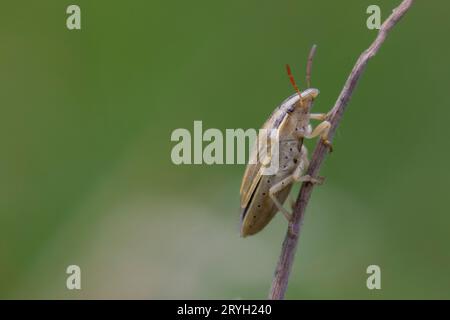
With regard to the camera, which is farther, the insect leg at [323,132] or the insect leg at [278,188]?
the insect leg at [278,188]

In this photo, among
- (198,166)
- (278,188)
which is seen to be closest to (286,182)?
(278,188)

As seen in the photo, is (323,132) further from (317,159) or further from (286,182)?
(286,182)

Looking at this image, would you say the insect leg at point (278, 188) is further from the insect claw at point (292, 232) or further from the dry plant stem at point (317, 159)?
the insect claw at point (292, 232)

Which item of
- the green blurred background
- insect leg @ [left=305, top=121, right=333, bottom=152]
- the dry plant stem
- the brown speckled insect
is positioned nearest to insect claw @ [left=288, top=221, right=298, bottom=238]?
the dry plant stem

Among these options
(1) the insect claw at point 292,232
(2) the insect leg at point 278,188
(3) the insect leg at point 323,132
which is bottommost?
(1) the insect claw at point 292,232

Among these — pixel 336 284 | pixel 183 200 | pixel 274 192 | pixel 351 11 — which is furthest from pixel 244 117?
pixel 274 192

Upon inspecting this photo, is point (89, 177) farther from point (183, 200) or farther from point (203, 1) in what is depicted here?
point (203, 1)

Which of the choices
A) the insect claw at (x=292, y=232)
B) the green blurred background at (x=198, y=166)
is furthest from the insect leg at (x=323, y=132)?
the green blurred background at (x=198, y=166)
